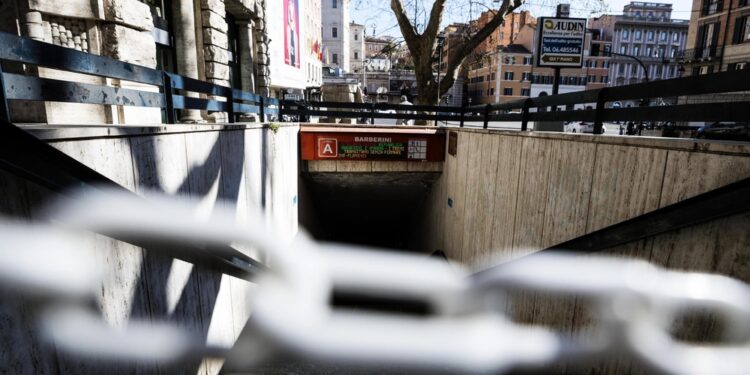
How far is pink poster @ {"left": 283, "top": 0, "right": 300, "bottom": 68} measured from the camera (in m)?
18.0

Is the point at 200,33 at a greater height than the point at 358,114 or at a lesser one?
greater

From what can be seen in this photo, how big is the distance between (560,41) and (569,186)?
5.80 m

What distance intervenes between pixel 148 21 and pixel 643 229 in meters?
8.27

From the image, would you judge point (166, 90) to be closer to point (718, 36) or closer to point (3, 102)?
point (3, 102)

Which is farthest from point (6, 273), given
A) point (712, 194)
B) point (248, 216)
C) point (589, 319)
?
point (589, 319)

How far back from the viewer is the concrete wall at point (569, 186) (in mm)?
2791

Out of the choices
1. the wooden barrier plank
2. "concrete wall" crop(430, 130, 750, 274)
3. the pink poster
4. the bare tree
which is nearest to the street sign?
"concrete wall" crop(430, 130, 750, 274)

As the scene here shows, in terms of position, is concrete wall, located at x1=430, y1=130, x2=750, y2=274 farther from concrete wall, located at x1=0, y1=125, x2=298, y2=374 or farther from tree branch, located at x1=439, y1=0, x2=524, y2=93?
tree branch, located at x1=439, y1=0, x2=524, y2=93

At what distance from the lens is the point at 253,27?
1291 centimetres

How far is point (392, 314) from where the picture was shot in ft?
26.0

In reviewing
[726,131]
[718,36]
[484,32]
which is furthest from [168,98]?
[718,36]

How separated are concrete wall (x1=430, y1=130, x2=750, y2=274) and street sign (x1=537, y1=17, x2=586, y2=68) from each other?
9.40 feet

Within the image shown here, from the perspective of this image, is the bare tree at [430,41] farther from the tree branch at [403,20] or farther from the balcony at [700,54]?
the balcony at [700,54]

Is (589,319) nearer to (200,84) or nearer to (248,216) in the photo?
(248,216)
